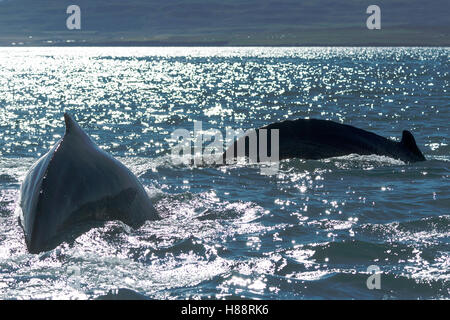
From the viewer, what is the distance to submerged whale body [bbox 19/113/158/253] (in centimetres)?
866

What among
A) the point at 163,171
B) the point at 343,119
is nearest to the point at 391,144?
the point at 163,171

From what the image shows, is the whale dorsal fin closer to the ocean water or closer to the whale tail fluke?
the ocean water

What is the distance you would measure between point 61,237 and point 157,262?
127cm

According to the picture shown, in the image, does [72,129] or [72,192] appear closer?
[72,192]

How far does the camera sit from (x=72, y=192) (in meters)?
8.86

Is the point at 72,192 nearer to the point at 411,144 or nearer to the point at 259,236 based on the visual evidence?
the point at 259,236

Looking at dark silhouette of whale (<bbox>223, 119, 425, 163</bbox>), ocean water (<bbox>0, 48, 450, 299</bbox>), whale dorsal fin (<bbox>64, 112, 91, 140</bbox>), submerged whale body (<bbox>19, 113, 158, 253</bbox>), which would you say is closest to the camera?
ocean water (<bbox>0, 48, 450, 299</bbox>)

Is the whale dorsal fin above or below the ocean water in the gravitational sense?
above

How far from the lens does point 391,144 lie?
16797 millimetres

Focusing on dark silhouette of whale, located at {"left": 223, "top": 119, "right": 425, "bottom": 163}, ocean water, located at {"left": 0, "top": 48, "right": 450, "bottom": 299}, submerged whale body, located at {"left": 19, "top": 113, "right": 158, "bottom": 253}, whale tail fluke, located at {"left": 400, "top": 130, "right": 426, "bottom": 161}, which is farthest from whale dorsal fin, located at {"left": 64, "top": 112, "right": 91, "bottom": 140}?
whale tail fluke, located at {"left": 400, "top": 130, "right": 426, "bottom": 161}

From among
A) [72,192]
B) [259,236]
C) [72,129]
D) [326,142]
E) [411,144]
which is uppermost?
[72,129]

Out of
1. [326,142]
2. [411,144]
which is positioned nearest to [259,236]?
[326,142]

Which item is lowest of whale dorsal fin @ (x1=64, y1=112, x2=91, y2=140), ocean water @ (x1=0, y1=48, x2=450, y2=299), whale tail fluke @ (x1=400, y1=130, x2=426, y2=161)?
ocean water @ (x1=0, y1=48, x2=450, y2=299)
